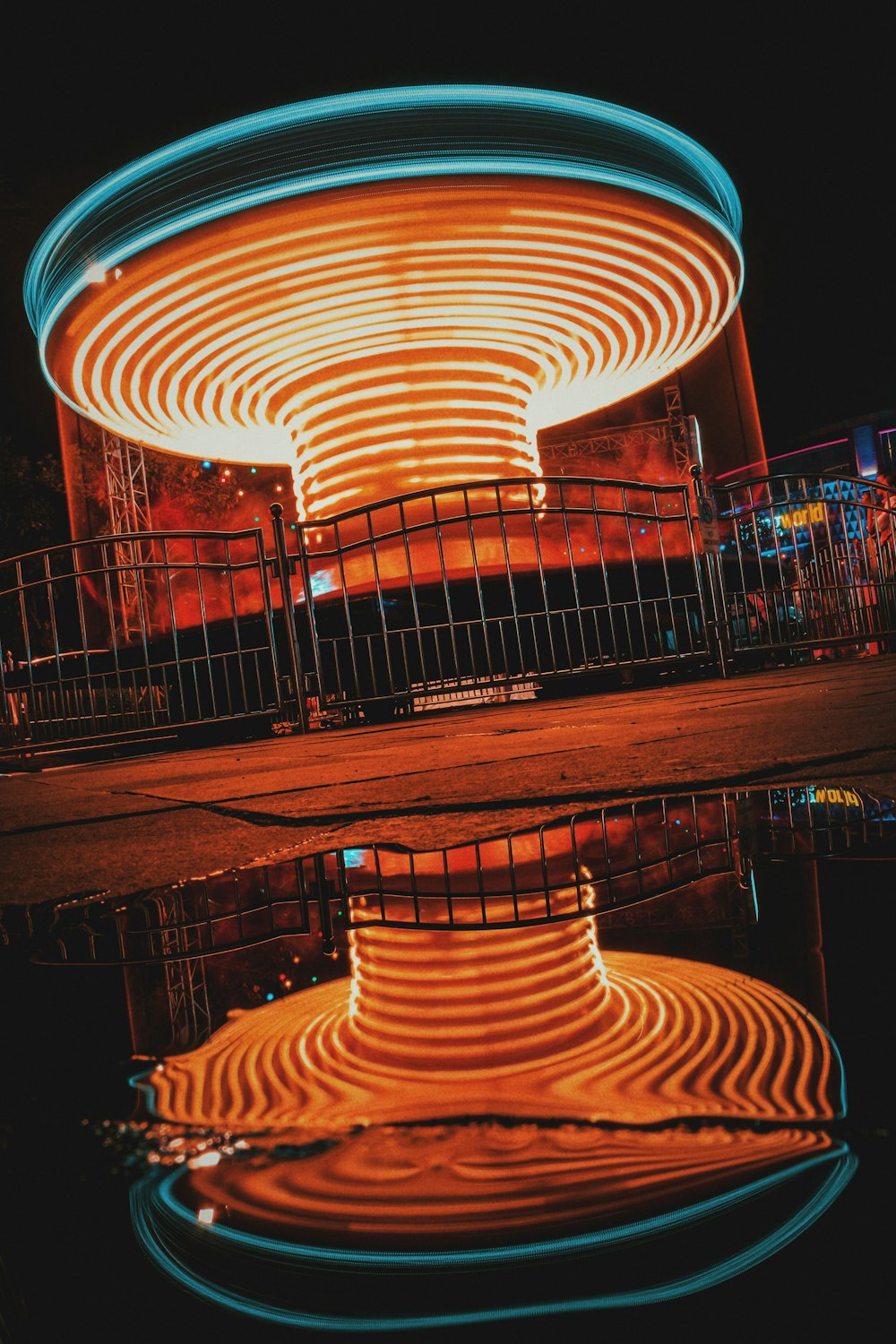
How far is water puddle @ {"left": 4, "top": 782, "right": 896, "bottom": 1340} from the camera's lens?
28 cm

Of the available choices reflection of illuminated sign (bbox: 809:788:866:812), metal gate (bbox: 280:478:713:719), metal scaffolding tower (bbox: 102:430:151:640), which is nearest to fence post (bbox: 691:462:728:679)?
metal gate (bbox: 280:478:713:719)

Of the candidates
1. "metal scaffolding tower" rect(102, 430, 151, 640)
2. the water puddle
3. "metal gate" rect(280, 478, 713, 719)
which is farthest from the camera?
"metal scaffolding tower" rect(102, 430, 151, 640)

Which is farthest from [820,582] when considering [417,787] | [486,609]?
[417,787]

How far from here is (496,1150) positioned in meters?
0.36

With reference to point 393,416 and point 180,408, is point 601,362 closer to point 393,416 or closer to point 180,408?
point 393,416

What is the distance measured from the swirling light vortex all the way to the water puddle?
749 cm

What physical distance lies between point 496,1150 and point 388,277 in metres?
9.05

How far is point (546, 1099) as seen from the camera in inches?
15.9

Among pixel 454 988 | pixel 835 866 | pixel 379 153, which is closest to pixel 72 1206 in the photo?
pixel 454 988

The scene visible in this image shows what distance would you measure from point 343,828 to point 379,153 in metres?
6.91

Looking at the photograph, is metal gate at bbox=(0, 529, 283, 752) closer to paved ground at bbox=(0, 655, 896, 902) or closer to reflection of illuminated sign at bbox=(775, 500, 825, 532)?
paved ground at bbox=(0, 655, 896, 902)

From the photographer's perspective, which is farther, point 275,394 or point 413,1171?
point 275,394

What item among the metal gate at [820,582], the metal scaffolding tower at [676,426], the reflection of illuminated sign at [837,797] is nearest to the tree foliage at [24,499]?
the metal scaffolding tower at [676,426]

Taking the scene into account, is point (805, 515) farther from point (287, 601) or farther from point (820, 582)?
point (287, 601)
